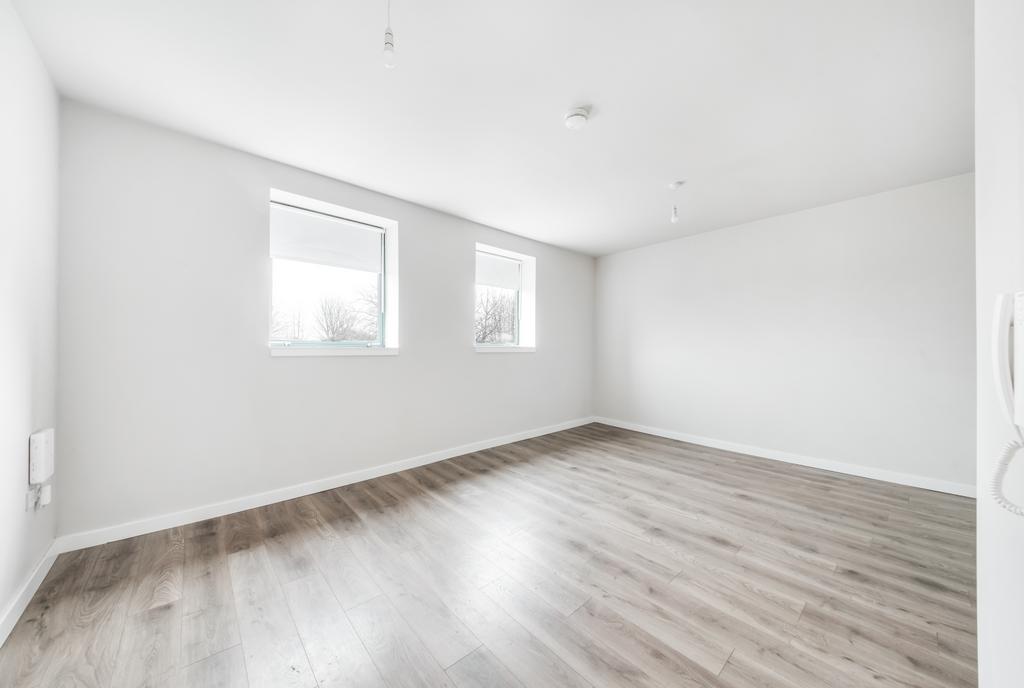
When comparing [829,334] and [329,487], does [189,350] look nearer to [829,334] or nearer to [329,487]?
[329,487]

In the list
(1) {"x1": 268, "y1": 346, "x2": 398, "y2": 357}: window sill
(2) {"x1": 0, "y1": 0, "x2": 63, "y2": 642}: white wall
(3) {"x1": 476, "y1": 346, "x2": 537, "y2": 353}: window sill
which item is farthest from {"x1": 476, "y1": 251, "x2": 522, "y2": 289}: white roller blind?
(2) {"x1": 0, "y1": 0, "x2": 63, "y2": 642}: white wall

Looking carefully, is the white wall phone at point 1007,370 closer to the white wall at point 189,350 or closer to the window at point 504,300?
the white wall at point 189,350

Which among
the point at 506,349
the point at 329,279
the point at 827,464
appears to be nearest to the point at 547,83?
the point at 329,279

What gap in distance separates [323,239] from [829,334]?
15.9ft

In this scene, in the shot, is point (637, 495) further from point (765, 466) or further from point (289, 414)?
point (289, 414)

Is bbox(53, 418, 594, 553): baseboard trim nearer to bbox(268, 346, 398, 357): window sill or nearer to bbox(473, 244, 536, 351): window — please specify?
bbox(268, 346, 398, 357): window sill

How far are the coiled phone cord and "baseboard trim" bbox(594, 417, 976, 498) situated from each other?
3531 millimetres

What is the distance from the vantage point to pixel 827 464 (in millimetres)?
3584

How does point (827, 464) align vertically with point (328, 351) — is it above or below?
below

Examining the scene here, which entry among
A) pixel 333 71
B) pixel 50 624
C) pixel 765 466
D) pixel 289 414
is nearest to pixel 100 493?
pixel 50 624

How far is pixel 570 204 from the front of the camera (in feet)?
11.9

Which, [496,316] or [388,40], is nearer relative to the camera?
[388,40]

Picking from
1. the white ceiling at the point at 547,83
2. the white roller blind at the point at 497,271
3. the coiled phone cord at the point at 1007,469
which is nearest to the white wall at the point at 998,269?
the coiled phone cord at the point at 1007,469

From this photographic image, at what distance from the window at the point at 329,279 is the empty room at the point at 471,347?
3 cm
